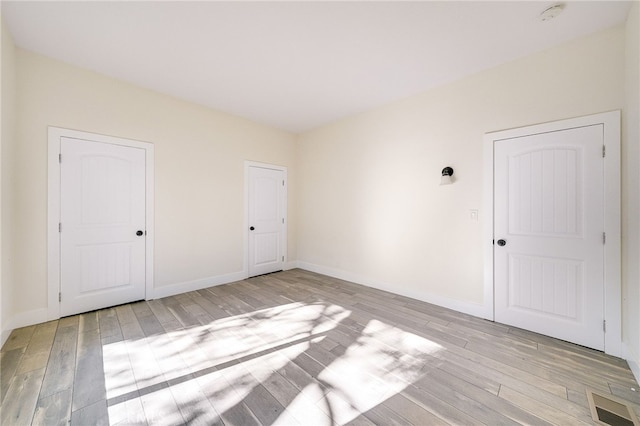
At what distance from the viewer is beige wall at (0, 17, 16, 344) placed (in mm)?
2309

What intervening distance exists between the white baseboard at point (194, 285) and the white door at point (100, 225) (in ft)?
0.72

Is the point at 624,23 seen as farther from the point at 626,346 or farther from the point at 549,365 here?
the point at 549,365

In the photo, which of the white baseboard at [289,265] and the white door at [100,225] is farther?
the white baseboard at [289,265]

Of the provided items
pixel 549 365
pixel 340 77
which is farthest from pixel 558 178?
pixel 340 77

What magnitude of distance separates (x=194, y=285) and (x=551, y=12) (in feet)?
17.0

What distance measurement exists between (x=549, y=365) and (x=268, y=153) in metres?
4.82

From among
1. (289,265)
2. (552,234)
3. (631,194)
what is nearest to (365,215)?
(289,265)

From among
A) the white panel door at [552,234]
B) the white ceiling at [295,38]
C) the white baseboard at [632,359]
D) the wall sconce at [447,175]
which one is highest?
the white ceiling at [295,38]

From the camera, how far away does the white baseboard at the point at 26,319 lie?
8.18ft

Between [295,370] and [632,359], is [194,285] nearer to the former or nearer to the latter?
[295,370]

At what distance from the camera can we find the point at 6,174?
2430 mm

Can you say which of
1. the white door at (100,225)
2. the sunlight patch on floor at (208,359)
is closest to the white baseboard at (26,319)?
the white door at (100,225)

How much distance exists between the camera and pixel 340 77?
3125 mm

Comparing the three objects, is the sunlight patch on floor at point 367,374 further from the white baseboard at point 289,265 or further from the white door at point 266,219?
the white baseboard at point 289,265
